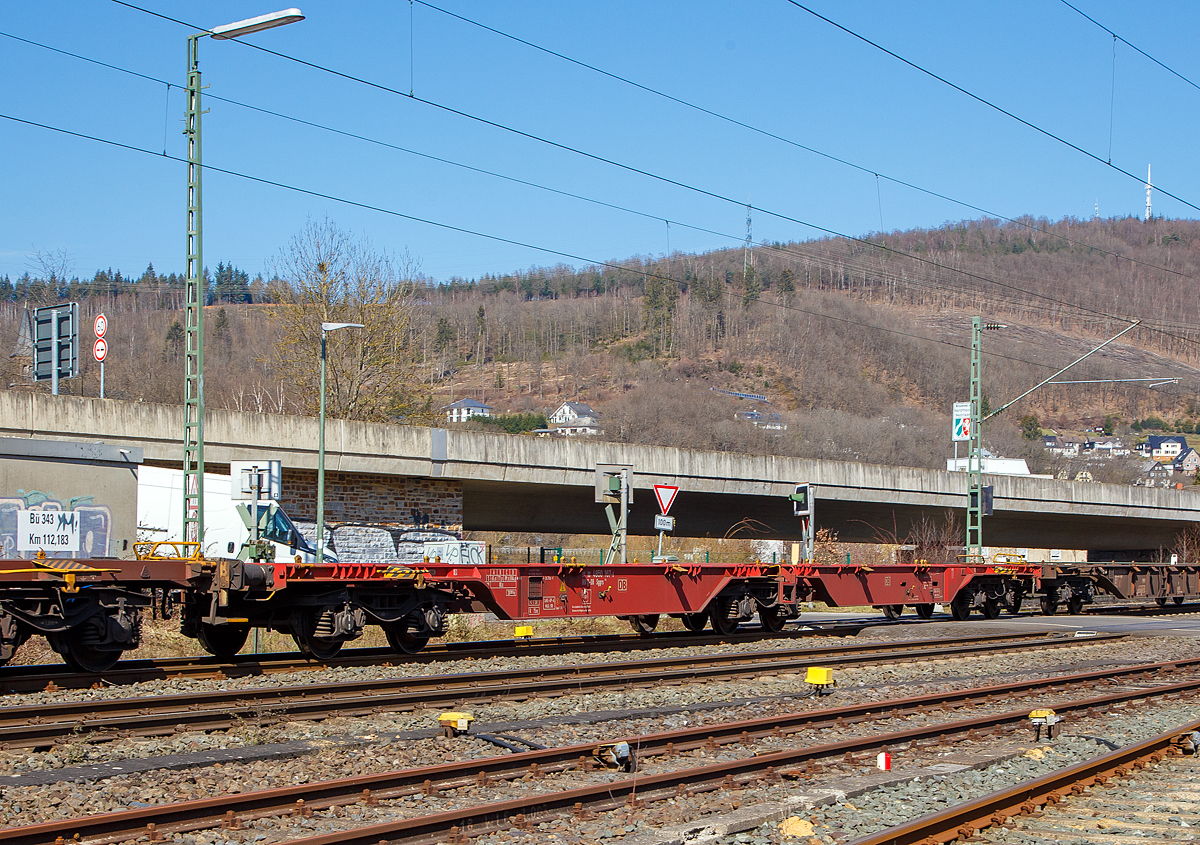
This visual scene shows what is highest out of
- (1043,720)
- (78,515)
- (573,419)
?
(573,419)

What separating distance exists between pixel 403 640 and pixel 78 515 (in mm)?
7924

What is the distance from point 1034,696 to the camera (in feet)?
44.1

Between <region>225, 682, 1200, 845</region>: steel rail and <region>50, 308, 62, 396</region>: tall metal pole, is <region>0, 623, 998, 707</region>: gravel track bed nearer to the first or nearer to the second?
<region>225, 682, 1200, 845</region>: steel rail

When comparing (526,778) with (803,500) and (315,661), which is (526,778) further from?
(803,500)

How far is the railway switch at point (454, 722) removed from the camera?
9.85 meters

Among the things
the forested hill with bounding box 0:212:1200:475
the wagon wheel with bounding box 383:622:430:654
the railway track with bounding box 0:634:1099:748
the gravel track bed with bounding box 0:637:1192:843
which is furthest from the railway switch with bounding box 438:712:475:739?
the forested hill with bounding box 0:212:1200:475

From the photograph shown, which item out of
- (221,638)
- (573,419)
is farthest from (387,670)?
(573,419)

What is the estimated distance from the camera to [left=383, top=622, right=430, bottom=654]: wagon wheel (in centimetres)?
1611

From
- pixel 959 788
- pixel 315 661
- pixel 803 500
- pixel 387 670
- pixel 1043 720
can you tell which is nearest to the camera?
pixel 959 788

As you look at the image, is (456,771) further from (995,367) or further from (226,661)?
(995,367)

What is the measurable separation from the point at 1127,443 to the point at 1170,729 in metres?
176

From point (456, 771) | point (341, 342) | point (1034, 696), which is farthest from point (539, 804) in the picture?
point (341, 342)

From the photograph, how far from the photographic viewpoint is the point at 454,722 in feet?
Result: 32.6

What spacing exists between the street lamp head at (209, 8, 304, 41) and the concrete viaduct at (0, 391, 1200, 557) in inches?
389
